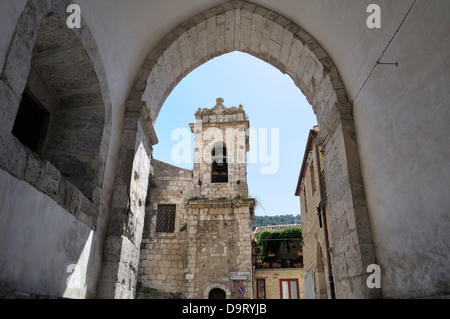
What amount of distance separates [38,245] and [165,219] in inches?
429

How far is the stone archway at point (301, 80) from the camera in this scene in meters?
3.78

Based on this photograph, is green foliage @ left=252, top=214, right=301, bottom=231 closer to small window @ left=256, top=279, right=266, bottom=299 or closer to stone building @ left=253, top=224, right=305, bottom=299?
stone building @ left=253, top=224, right=305, bottom=299

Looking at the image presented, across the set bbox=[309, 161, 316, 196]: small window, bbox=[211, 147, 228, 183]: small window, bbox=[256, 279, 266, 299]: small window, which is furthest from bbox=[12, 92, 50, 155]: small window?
bbox=[256, 279, 266, 299]: small window

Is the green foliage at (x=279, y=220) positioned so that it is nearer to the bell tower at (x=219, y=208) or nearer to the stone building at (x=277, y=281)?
the stone building at (x=277, y=281)

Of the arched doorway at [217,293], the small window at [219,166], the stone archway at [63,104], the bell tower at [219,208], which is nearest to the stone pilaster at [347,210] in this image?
the stone archway at [63,104]

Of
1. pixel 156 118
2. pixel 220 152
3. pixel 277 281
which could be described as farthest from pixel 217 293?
pixel 156 118

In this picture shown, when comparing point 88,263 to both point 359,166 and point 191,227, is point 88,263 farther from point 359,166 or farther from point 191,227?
point 191,227

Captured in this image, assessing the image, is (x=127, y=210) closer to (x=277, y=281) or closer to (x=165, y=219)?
(x=165, y=219)

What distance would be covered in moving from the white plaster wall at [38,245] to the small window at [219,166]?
34.4ft

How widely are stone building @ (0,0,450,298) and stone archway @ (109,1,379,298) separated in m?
0.02

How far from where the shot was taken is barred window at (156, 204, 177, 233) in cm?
1287

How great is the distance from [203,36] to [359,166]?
10.2 feet

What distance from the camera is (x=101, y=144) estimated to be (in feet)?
11.5
